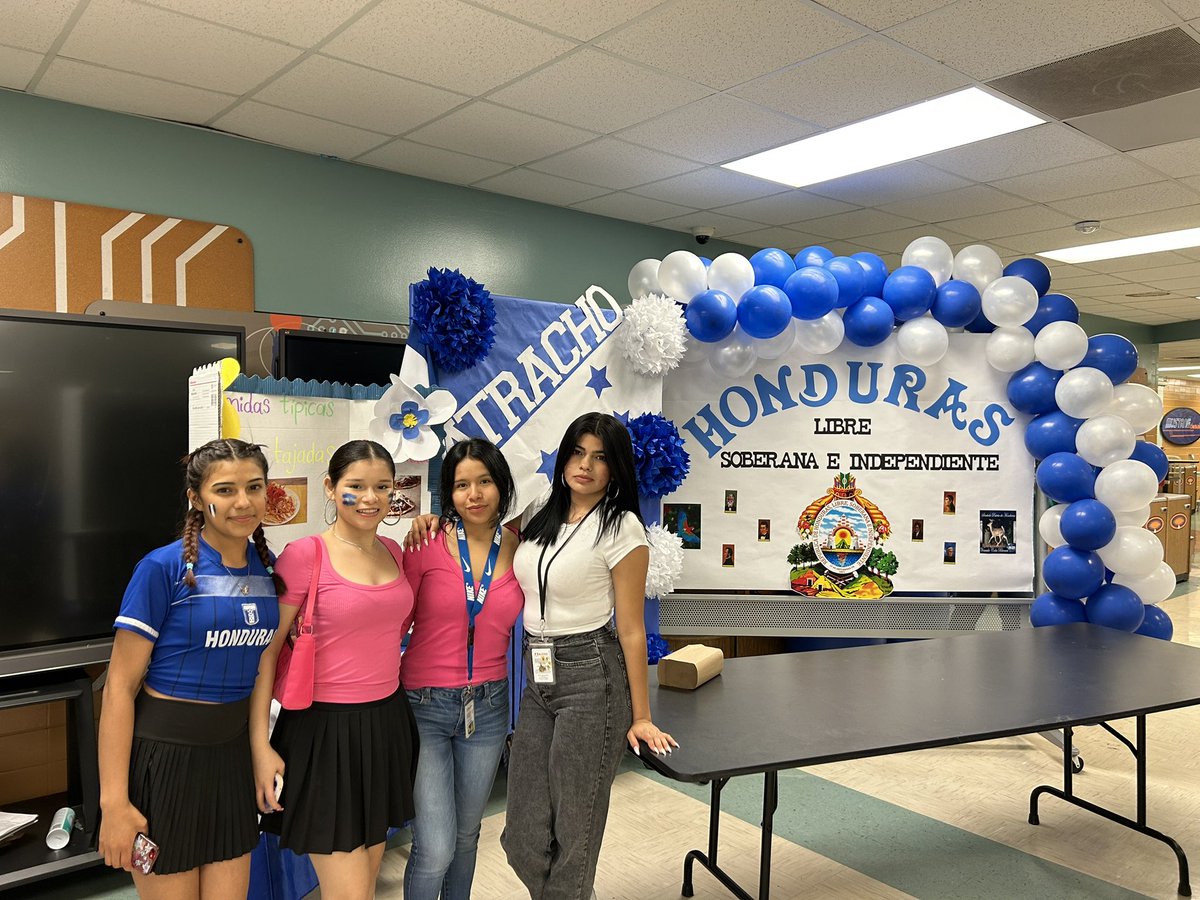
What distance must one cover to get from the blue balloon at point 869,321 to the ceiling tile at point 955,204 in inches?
61.1

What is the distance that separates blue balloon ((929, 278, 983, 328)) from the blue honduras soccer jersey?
328 centimetres

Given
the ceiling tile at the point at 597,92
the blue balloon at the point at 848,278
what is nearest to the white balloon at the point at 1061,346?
the blue balloon at the point at 848,278

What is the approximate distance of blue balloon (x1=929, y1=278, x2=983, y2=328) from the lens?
3934 mm

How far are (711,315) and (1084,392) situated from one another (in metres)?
1.69

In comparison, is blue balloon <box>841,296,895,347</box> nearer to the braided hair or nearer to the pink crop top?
the pink crop top

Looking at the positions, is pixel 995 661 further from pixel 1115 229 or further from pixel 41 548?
pixel 1115 229

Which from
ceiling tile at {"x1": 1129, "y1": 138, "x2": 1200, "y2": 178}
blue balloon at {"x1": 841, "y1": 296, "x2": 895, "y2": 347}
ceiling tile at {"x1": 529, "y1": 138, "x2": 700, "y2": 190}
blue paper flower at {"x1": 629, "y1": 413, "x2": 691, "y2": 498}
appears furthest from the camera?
ceiling tile at {"x1": 529, "y1": 138, "x2": 700, "y2": 190}

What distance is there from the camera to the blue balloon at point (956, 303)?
393 cm

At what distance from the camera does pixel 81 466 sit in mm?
2689

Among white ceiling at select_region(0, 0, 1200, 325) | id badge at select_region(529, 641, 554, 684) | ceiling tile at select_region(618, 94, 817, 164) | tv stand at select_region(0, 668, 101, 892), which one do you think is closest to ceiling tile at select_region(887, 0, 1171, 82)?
white ceiling at select_region(0, 0, 1200, 325)

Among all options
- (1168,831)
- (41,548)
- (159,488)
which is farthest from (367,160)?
(1168,831)

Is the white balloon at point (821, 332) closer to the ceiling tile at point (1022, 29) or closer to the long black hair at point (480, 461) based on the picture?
the ceiling tile at point (1022, 29)

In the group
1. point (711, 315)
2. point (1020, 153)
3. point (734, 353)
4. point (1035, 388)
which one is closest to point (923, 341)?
point (1035, 388)

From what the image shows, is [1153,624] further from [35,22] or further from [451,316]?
[35,22]
